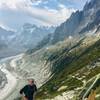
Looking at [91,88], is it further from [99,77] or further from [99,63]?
[99,63]

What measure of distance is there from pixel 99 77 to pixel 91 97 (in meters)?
1.61

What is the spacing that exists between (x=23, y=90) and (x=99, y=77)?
9845 millimetres

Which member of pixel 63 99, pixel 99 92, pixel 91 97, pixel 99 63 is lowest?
pixel 91 97

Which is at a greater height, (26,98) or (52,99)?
(52,99)

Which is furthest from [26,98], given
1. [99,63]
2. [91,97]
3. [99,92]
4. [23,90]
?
[99,63]

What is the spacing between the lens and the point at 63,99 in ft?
289

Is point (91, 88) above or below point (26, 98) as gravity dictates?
below

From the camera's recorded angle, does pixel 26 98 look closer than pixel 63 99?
Yes

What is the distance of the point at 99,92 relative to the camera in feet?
194

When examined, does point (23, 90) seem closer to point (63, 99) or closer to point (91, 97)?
point (91, 97)

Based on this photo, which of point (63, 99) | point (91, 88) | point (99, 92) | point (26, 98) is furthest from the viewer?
point (63, 99)

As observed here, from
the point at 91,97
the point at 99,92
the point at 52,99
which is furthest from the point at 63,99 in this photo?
the point at 91,97

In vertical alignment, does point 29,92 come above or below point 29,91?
below

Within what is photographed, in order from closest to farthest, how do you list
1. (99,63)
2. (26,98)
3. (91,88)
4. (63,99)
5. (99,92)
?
1. (91,88)
2. (26,98)
3. (99,92)
4. (63,99)
5. (99,63)
